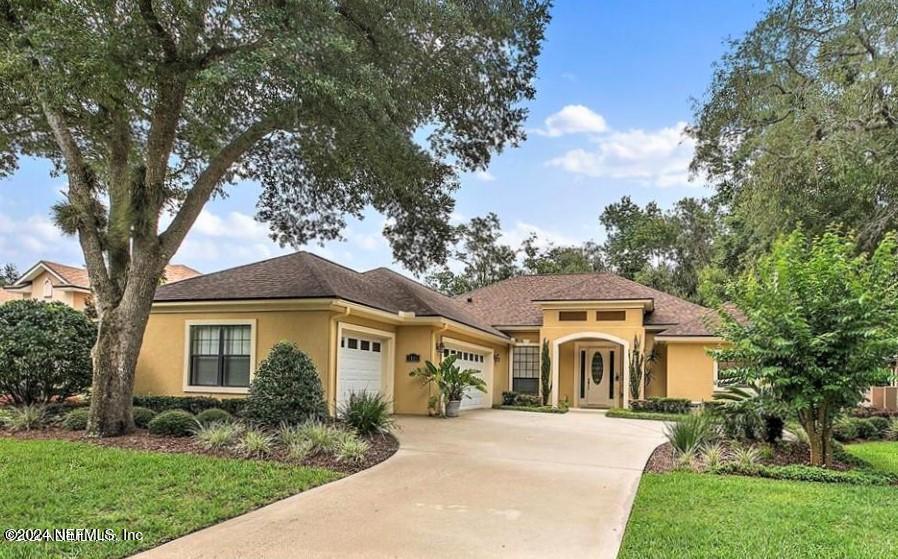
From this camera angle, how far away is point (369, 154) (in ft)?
33.3

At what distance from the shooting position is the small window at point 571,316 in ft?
67.9

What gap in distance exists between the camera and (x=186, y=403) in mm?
12773

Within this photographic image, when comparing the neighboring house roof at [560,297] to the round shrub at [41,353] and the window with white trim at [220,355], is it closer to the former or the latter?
the window with white trim at [220,355]

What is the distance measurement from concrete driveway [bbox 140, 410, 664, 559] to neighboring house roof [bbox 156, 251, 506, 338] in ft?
14.7

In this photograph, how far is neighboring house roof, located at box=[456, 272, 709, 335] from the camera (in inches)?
814

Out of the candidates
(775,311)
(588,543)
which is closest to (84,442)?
(588,543)

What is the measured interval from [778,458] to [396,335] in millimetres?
9304

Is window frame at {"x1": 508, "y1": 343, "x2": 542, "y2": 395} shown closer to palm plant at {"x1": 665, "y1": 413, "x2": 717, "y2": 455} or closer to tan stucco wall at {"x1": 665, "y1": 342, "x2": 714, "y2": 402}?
tan stucco wall at {"x1": 665, "y1": 342, "x2": 714, "y2": 402}

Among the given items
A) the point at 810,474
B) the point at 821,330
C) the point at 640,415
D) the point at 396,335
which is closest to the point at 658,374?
the point at 640,415

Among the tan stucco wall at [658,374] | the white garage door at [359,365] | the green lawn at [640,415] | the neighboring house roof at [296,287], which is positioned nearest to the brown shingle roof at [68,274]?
the neighboring house roof at [296,287]

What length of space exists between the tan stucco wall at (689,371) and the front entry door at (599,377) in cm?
244

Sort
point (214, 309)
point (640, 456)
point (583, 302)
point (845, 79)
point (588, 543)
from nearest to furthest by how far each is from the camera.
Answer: point (588, 543) < point (640, 456) < point (845, 79) < point (214, 309) < point (583, 302)

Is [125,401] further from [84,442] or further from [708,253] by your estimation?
[708,253]

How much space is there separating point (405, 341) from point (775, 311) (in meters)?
9.32
